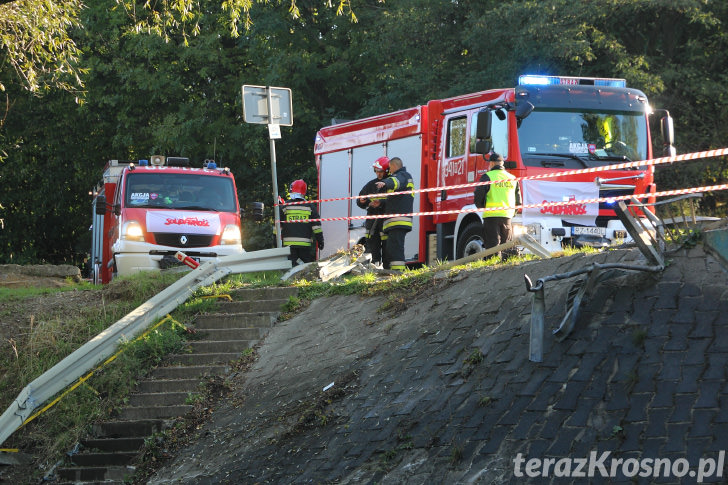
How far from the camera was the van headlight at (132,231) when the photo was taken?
16.5m

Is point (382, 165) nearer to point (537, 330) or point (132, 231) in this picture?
point (132, 231)

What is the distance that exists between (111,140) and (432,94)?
39.2 ft

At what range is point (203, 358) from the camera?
11.3 m

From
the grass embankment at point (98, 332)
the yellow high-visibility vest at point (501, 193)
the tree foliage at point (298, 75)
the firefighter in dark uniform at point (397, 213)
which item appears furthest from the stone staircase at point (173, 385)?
the tree foliage at point (298, 75)

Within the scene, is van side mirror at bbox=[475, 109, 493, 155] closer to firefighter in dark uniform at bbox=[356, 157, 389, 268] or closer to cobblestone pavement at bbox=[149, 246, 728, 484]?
firefighter in dark uniform at bbox=[356, 157, 389, 268]

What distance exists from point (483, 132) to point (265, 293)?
12.5ft

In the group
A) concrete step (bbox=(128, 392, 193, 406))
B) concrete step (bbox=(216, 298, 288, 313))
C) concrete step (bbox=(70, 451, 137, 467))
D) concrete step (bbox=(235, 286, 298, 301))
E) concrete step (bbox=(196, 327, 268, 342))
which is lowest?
concrete step (bbox=(70, 451, 137, 467))

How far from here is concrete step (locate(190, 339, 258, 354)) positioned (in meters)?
11.3

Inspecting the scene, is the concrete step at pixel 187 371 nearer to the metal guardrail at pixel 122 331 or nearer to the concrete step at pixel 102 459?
the metal guardrail at pixel 122 331

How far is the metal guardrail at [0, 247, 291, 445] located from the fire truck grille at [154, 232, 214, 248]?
3087mm

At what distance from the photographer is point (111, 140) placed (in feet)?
103

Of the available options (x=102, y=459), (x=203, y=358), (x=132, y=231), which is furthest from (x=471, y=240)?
(x=102, y=459)

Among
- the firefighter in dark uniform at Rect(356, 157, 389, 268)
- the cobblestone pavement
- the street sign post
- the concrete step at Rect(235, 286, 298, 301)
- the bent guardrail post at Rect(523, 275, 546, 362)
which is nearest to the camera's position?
the cobblestone pavement

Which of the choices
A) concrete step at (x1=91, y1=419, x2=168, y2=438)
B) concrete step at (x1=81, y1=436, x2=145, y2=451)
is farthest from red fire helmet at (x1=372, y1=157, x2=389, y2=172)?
concrete step at (x1=81, y1=436, x2=145, y2=451)
